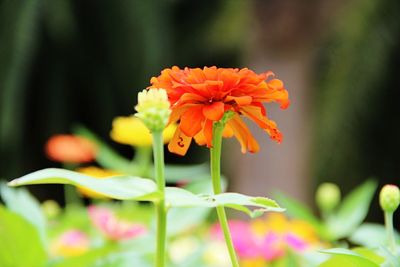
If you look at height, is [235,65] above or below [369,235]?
above

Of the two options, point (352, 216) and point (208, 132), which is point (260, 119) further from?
point (352, 216)

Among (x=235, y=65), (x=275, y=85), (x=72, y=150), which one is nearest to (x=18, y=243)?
(x=275, y=85)

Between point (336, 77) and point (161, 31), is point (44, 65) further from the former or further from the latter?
point (336, 77)

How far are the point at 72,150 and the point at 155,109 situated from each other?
2.12ft

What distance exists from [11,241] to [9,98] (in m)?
1.64

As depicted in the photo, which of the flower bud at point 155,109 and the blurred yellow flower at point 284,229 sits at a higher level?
the flower bud at point 155,109

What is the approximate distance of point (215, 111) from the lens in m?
0.33

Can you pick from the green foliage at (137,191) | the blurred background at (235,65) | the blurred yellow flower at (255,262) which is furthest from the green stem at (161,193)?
the blurred background at (235,65)

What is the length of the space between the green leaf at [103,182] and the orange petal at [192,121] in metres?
0.03

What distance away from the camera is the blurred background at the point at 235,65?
6.23 ft

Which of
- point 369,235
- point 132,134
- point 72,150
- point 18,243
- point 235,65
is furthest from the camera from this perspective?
point 235,65

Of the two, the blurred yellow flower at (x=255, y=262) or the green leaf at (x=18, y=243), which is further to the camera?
the blurred yellow flower at (x=255, y=262)

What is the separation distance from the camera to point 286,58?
1.88 meters

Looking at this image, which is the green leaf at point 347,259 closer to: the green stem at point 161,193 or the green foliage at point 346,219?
the green stem at point 161,193
